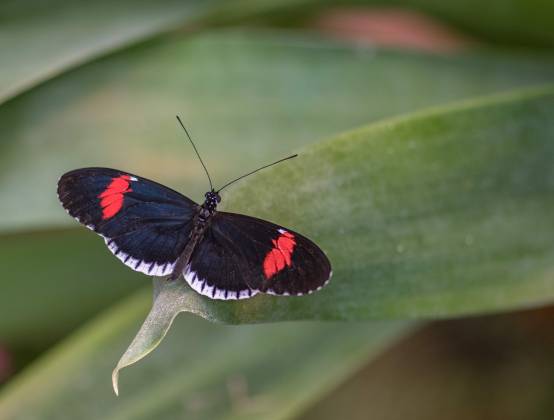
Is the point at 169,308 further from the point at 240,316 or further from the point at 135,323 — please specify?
the point at 135,323

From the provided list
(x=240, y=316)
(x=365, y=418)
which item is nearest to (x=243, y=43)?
(x=240, y=316)

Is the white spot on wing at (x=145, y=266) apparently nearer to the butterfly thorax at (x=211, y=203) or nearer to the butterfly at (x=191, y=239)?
the butterfly at (x=191, y=239)

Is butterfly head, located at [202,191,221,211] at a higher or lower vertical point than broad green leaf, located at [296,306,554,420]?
higher

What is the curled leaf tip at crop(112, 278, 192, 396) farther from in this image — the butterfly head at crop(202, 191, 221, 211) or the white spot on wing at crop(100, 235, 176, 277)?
the butterfly head at crop(202, 191, 221, 211)

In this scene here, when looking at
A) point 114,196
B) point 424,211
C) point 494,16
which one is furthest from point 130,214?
point 494,16

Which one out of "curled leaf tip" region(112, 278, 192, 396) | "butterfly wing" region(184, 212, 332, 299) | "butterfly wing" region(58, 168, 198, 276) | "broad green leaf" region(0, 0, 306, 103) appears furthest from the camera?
"broad green leaf" region(0, 0, 306, 103)

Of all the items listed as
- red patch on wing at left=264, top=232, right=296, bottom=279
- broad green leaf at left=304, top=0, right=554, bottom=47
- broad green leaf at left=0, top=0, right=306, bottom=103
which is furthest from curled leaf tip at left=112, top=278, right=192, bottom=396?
broad green leaf at left=304, top=0, right=554, bottom=47

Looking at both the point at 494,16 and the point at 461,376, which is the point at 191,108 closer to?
the point at 494,16

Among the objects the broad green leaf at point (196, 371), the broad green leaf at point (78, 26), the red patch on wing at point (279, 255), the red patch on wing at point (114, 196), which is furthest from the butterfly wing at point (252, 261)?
the broad green leaf at point (78, 26)
